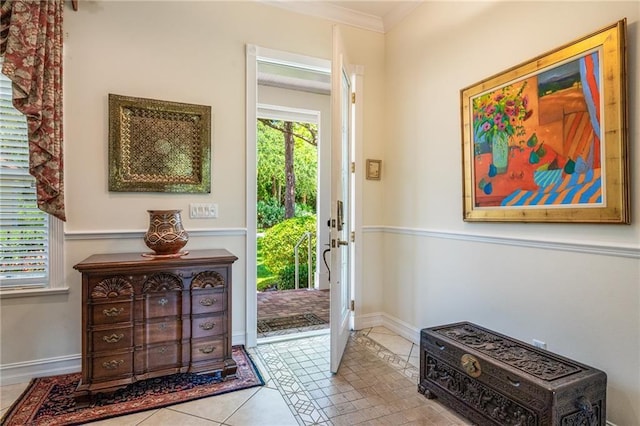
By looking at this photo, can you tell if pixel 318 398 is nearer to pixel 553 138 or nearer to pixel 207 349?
pixel 207 349

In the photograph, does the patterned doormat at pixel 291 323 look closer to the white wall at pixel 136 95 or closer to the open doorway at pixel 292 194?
the open doorway at pixel 292 194

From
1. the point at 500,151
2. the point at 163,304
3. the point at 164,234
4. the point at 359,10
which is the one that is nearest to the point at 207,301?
the point at 163,304

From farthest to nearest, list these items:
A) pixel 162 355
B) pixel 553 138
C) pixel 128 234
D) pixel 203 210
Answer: pixel 203 210
pixel 128 234
pixel 162 355
pixel 553 138

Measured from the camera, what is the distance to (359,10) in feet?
10.4

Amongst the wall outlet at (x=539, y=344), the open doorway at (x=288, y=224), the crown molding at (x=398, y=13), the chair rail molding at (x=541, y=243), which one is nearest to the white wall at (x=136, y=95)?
the crown molding at (x=398, y=13)

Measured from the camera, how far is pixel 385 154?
338 cm

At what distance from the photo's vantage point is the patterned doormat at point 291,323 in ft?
10.9

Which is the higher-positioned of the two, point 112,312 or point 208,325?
point 112,312

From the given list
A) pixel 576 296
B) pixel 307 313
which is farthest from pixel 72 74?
pixel 576 296

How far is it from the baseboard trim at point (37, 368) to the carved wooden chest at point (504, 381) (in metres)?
2.35

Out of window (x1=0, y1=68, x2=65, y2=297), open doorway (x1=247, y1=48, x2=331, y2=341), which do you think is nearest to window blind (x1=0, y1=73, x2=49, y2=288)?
window (x1=0, y1=68, x2=65, y2=297)

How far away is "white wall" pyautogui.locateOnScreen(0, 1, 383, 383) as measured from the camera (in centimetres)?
236

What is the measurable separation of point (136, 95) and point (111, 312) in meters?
1.53

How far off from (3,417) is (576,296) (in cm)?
311
